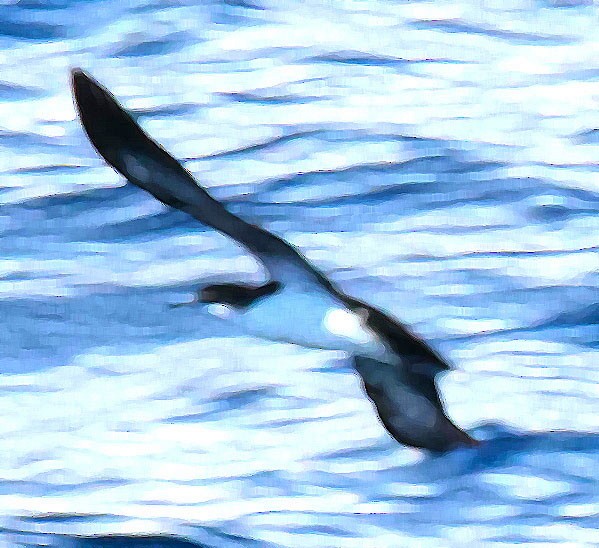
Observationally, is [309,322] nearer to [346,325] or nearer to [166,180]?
[346,325]

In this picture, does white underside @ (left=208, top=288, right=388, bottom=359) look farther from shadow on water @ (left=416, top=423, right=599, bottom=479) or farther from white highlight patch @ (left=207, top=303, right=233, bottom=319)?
shadow on water @ (left=416, top=423, right=599, bottom=479)

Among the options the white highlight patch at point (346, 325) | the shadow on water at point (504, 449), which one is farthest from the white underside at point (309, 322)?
the shadow on water at point (504, 449)

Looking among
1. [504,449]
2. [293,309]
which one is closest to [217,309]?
[293,309]

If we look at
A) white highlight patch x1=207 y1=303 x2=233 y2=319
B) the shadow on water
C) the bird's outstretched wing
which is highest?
the bird's outstretched wing

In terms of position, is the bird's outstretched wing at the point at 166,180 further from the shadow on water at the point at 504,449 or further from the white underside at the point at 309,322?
the shadow on water at the point at 504,449

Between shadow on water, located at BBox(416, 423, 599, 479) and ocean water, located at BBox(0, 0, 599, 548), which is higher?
ocean water, located at BBox(0, 0, 599, 548)

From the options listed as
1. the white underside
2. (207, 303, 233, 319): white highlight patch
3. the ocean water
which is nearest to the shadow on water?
the ocean water
